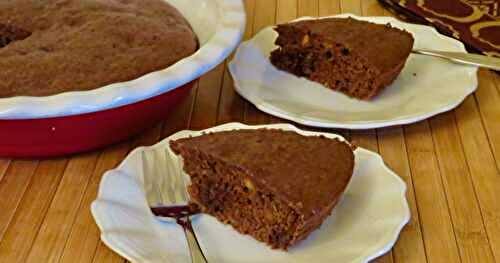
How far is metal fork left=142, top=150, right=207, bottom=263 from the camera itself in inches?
33.9

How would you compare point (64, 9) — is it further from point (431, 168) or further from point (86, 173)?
point (431, 168)

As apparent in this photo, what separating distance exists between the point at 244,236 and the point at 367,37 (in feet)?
1.61

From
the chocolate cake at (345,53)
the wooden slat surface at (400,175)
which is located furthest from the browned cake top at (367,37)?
the wooden slat surface at (400,175)

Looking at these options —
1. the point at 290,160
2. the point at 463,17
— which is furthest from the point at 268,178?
the point at 463,17

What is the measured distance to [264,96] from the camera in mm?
1140

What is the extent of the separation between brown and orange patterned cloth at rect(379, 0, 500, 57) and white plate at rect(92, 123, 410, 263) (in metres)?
0.53

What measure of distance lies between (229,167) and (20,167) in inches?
14.2

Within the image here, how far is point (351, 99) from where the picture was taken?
1160 mm

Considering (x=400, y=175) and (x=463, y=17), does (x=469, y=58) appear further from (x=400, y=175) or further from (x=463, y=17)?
(x=400, y=175)

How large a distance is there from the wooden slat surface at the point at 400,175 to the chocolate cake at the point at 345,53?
0.34ft

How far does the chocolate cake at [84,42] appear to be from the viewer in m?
0.96

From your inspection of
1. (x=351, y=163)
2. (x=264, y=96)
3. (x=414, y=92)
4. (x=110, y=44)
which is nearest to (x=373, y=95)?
(x=414, y=92)

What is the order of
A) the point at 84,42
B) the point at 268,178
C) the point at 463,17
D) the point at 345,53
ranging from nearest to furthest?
the point at 268,178, the point at 84,42, the point at 345,53, the point at 463,17

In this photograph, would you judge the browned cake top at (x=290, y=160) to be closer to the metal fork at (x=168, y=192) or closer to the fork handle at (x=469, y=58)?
the metal fork at (x=168, y=192)
